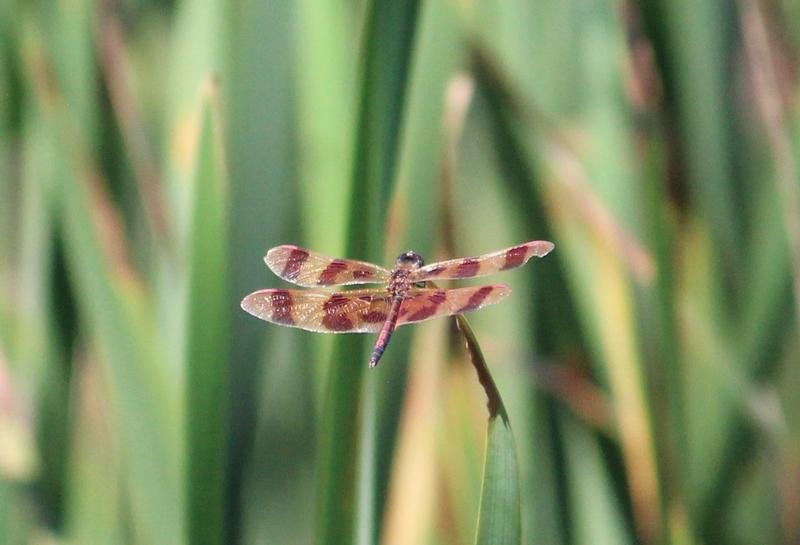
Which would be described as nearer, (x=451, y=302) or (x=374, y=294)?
(x=451, y=302)

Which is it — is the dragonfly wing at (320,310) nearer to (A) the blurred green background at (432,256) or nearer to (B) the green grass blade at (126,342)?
(A) the blurred green background at (432,256)

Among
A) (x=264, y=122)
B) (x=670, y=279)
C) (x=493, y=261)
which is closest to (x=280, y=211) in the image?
(x=264, y=122)

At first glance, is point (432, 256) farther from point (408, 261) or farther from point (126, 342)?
point (126, 342)

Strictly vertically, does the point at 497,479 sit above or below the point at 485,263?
below

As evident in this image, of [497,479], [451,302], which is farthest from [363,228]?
[497,479]

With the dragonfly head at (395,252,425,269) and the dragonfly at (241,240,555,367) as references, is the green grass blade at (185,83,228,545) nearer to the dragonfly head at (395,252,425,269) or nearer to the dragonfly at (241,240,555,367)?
the dragonfly at (241,240,555,367)

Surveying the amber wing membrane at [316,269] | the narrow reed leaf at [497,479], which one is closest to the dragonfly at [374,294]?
the amber wing membrane at [316,269]

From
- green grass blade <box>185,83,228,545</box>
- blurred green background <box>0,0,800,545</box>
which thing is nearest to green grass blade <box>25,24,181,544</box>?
blurred green background <box>0,0,800,545</box>

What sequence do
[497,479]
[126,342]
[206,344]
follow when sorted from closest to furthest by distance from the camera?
1. [497,479]
2. [206,344]
3. [126,342]
